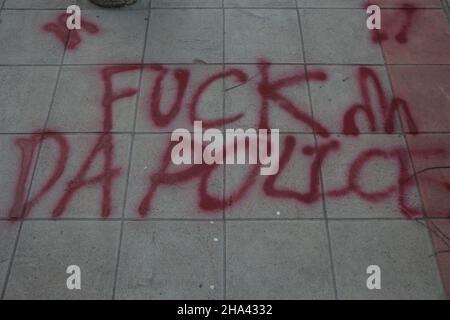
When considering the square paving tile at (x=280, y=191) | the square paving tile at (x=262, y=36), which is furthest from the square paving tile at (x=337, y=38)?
the square paving tile at (x=280, y=191)

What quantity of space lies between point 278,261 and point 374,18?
121 inches

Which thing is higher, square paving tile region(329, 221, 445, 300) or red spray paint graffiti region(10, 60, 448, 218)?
red spray paint graffiti region(10, 60, 448, 218)

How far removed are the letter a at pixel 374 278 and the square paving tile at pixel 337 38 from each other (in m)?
2.17

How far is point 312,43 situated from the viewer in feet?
17.0

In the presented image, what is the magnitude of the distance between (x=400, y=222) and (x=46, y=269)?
2.69 meters

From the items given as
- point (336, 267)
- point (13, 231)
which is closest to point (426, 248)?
point (336, 267)

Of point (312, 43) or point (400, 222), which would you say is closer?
point (400, 222)

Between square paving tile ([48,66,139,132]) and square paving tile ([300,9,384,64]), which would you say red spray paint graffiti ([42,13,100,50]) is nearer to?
square paving tile ([48,66,139,132])

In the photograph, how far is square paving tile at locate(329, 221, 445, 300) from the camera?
11.9ft

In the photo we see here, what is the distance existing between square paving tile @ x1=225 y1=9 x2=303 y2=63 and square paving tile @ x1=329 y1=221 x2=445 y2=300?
1.92 m

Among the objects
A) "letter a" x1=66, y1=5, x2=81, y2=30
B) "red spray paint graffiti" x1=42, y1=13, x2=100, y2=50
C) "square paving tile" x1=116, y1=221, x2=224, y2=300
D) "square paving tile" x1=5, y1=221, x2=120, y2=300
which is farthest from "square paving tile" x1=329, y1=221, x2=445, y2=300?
"letter a" x1=66, y1=5, x2=81, y2=30

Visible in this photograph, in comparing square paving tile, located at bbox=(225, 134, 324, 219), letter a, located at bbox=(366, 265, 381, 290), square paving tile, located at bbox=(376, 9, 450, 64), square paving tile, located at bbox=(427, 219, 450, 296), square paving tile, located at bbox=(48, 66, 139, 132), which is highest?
square paving tile, located at bbox=(376, 9, 450, 64)

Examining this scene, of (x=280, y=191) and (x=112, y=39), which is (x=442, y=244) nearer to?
(x=280, y=191)
